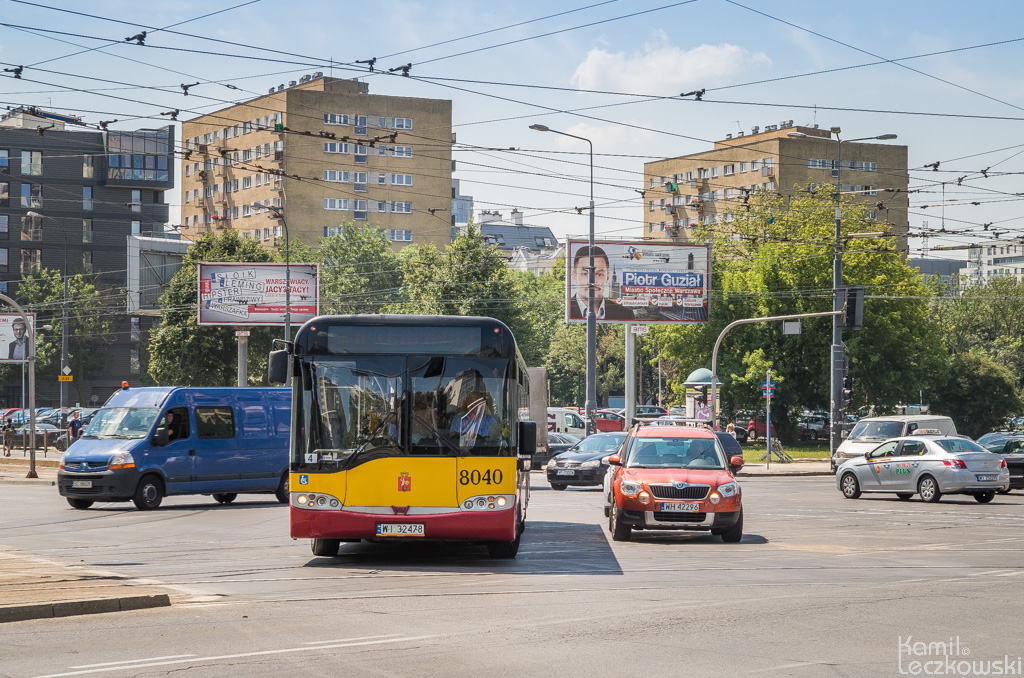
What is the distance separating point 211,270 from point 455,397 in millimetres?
45892

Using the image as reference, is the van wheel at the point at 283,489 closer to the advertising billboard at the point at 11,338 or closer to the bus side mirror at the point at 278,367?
the bus side mirror at the point at 278,367

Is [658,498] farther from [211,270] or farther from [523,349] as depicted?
[523,349]

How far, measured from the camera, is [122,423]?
81.4ft

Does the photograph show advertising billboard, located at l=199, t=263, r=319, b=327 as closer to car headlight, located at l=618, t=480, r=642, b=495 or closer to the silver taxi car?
the silver taxi car

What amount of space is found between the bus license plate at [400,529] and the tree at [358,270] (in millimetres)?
75165

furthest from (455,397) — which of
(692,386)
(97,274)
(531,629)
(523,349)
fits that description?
(97,274)

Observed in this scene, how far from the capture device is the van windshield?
24.6 metres

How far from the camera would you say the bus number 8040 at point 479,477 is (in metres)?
14.3

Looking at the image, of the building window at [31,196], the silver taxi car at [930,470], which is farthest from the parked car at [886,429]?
the building window at [31,196]

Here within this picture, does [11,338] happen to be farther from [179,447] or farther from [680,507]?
[680,507]

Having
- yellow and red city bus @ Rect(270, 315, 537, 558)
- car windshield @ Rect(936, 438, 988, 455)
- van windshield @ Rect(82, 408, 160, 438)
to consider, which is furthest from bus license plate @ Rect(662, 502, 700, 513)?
car windshield @ Rect(936, 438, 988, 455)

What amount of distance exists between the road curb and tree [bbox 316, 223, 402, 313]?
78463 mm

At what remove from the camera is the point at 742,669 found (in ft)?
26.4

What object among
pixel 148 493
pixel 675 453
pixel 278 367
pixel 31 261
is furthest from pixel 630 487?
pixel 31 261
